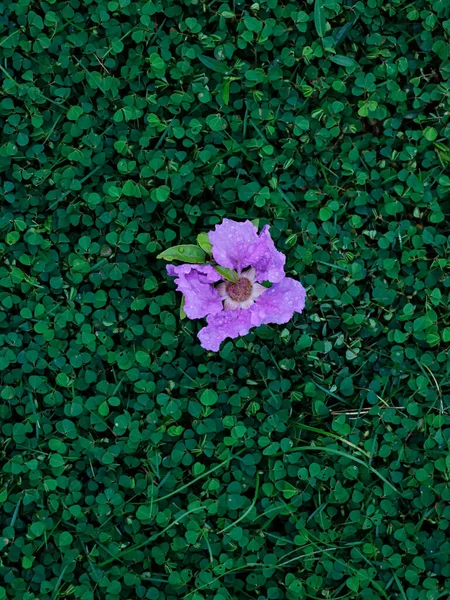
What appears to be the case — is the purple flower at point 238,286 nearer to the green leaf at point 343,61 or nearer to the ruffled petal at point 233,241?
the ruffled petal at point 233,241

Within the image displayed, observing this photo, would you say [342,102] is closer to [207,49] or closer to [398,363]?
[207,49]

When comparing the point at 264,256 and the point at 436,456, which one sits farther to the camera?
the point at 436,456

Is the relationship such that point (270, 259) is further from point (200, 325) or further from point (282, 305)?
point (200, 325)

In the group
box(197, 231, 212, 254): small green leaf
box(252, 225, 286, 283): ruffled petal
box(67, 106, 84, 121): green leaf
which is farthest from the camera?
box(67, 106, 84, 121): green leaf

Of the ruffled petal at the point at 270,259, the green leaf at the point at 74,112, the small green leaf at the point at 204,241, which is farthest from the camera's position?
the green leaf at the point at 74,112

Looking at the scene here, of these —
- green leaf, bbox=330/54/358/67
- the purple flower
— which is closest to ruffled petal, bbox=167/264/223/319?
the purple flower

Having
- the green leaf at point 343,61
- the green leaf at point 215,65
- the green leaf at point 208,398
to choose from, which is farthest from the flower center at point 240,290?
the green leaf at point 343,61

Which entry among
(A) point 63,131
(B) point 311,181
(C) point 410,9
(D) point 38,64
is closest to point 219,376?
(B) point 311,181

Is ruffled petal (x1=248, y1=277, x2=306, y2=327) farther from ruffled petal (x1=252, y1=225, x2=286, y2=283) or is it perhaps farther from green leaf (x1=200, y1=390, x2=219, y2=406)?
green leaf (x1=200, y1=390, x2=219, y2=406)
